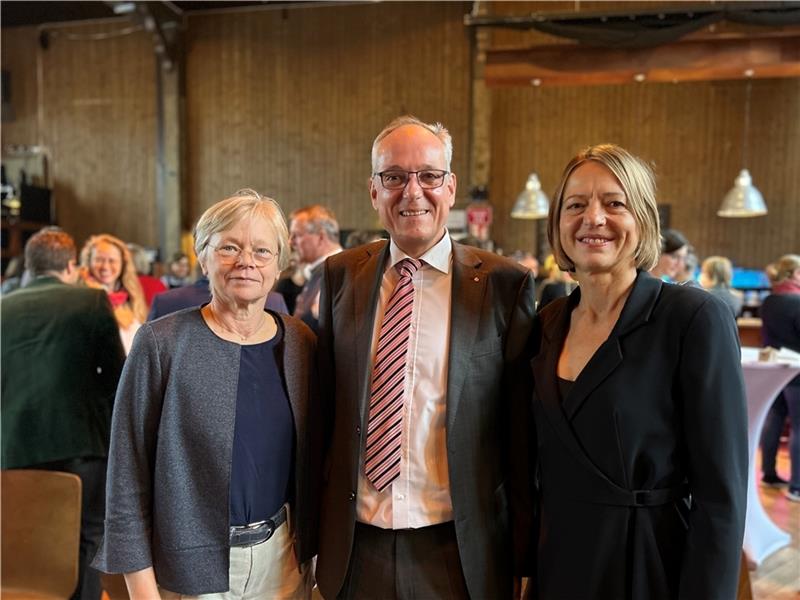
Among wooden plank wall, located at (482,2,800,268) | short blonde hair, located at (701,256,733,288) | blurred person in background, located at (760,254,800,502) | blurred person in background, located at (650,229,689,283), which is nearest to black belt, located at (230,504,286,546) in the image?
blurred person in background, located at (650,229,689,283)

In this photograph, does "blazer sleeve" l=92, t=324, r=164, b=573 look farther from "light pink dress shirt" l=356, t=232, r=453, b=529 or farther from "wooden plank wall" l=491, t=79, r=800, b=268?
"wooden plank wall" l=491, t=79, r=800, b=268

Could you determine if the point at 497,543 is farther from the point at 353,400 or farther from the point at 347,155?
the point at 347,155

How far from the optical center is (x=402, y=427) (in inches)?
58.9

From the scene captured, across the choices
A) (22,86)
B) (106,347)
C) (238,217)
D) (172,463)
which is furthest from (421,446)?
(22,86)

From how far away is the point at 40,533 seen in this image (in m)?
2.09

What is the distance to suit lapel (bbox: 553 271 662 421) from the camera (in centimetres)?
128

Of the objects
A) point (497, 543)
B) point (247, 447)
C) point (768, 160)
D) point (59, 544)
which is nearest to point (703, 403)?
point (497, 543)

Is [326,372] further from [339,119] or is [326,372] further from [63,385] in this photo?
[339,119]

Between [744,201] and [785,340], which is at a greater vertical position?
[744,201]

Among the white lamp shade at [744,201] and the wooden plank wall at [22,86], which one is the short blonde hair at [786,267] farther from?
the wooden plank wall at [22,86]

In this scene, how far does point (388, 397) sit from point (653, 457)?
24.6 inches

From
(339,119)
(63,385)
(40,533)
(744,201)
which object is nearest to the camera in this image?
(40,533)

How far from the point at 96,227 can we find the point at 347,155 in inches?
206

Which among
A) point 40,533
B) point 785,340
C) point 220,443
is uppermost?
point 220,443
